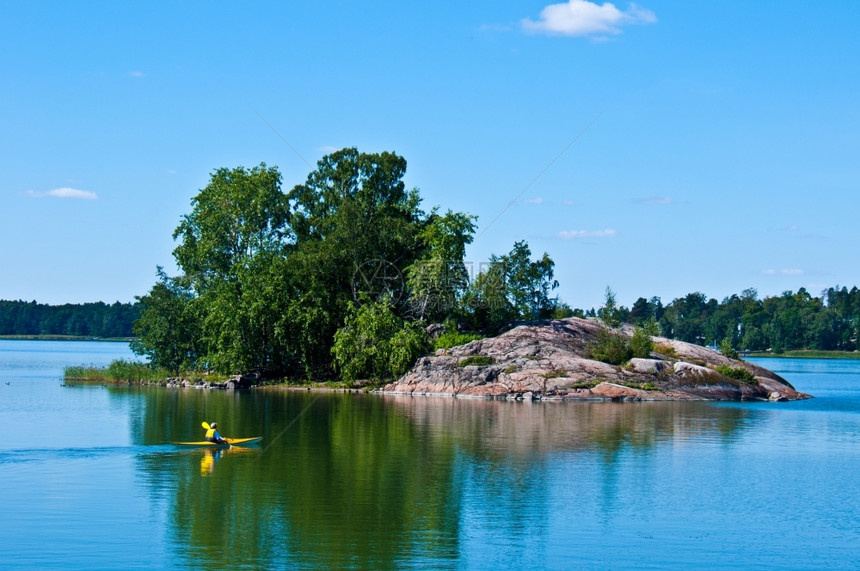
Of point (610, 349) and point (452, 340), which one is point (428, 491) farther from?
point (452, 340)

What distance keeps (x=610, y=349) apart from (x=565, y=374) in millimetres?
5264

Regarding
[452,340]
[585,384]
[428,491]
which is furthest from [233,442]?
[452,340]

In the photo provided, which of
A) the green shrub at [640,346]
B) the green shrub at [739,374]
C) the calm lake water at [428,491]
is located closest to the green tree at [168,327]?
the calm lake water at [428,491]

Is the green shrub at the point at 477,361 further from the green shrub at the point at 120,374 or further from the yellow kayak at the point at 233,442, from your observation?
the yellow kayak at the point at 233,442

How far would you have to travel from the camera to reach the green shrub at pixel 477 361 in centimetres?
7556

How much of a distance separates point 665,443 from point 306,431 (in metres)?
19.3

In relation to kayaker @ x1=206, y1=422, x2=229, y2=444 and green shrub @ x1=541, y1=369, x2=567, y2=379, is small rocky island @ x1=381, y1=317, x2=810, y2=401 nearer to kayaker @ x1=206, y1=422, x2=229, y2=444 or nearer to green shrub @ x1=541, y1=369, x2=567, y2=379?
Answer: green shrub @ x1=541, y1=369, x2=567, y2=379

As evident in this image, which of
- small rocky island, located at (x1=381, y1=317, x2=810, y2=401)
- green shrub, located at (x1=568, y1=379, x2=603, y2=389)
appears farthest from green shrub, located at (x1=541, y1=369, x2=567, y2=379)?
green shrub, located at (x1=568, y1=379, x2=603, y2=389)

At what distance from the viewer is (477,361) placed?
248ft

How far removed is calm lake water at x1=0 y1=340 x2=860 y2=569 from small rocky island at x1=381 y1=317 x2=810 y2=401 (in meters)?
11.1

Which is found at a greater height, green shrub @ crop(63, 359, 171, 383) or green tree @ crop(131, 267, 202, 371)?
green tree @ crop(131, 267, 202, 371)

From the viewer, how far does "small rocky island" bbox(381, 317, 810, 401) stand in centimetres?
7188

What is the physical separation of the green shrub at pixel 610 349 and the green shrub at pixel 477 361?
8497 millimetres

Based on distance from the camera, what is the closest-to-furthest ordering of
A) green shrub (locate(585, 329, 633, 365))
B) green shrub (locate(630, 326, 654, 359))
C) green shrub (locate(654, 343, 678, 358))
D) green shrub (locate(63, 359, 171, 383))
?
green shrub (locate(585, 329, 633, 365))
green shrub (locate(630, 326, 654, 359))
green shrub (locate(654, 343, 678, 358))
green shrub (locate(63, 359, 171, 383))
